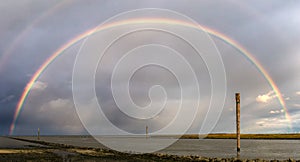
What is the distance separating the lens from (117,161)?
3469cm

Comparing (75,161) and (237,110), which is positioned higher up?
(237,110)

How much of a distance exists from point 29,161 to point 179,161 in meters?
16.1

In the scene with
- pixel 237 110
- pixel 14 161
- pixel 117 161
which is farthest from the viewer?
pixel 237 110

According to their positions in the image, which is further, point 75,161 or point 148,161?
point 148,161

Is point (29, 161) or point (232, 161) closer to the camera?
point (29, 161)

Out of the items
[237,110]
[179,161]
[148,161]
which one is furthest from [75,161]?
[237,110]

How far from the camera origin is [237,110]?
51.8 m

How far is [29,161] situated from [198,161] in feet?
59.7

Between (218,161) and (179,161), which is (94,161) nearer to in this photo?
(179,161)

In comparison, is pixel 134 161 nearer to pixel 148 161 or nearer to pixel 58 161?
pixel 148 161

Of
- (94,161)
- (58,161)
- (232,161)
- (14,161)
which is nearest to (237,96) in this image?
(232,161)

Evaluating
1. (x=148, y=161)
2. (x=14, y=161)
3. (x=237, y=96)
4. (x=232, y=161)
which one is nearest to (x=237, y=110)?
(x=237, y=96)

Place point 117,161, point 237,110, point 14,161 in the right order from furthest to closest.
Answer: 1. point 237,110
2. point 117,161
3. point 14,161

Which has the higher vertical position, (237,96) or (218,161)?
(237,96)
